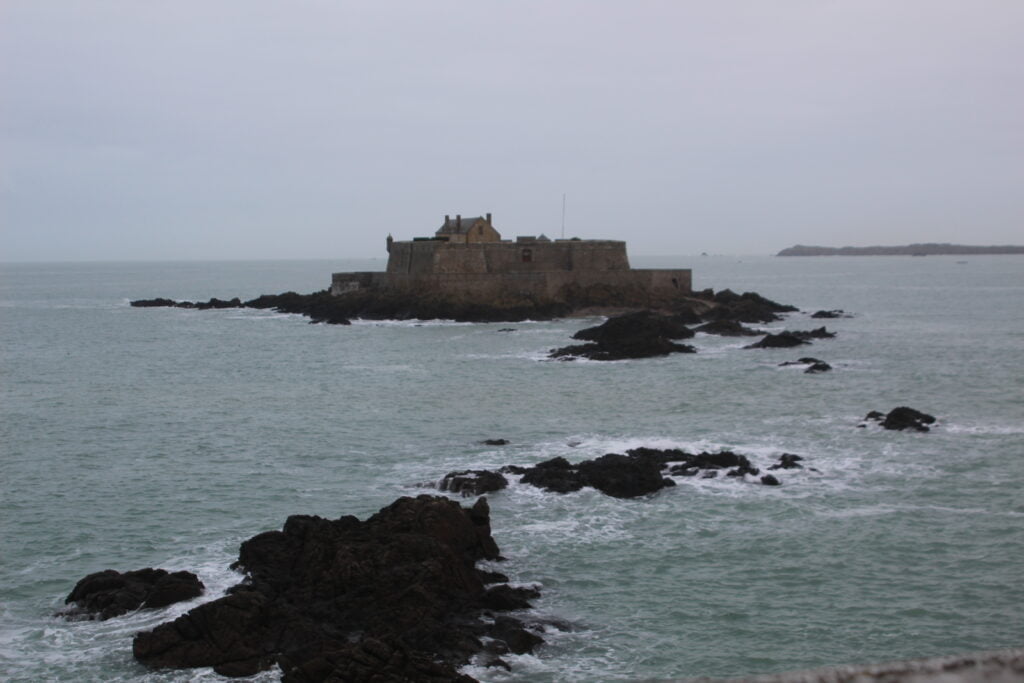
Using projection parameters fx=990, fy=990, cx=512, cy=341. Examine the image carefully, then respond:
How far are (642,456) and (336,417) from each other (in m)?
10.00

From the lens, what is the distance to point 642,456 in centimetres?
2003

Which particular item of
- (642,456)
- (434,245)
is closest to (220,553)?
(642,456)

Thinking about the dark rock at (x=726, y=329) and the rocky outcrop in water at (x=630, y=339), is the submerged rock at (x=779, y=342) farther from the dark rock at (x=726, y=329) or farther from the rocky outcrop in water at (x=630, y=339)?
the dark rock at (x=726, y=329)

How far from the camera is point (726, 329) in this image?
46719mm

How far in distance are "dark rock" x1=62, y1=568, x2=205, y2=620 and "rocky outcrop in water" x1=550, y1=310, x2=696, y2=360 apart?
84.8 ft

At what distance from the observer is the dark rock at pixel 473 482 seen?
17.7 metres

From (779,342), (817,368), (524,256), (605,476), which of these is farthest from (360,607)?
(524,256)

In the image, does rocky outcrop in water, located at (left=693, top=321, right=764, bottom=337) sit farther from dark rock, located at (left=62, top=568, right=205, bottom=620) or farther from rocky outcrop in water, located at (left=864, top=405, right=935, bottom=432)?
dark rock, located at (left=62, top=568, right=205, bottom=620)

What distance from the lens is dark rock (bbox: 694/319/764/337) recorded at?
46.4 meters

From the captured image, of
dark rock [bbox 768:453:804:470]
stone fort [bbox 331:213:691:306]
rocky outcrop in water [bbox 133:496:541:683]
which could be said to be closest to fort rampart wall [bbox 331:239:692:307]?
stone fort [bbox 331:213:691:306]

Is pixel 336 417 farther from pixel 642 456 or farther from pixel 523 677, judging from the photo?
pixel 523 677

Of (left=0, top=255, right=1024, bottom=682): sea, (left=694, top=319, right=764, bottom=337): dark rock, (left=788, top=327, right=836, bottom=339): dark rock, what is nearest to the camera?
(left=0, top=255, right=1024, bottom=682): sea

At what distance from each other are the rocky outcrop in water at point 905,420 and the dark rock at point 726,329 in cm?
2222

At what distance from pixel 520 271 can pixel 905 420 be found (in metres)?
34.6
